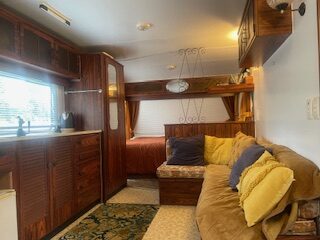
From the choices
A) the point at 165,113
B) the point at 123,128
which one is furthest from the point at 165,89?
the point at 123,128

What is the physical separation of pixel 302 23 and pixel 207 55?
9.54 ft

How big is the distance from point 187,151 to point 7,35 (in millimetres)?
2544

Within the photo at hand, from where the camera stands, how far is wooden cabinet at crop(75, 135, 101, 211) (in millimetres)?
2996

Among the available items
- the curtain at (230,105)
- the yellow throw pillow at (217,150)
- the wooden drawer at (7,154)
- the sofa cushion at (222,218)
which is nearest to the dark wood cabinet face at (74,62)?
the wooden drawer at (7,154)

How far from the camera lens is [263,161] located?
1865 mm

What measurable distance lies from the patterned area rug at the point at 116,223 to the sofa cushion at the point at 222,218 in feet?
2.88

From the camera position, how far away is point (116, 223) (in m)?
2.77

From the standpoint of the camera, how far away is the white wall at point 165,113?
6801 mm

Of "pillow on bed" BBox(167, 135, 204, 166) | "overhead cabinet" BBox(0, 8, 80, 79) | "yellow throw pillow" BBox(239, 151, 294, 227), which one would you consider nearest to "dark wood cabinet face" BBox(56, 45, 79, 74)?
"overhead cabinet" BBox(0, 8, 80, 79)

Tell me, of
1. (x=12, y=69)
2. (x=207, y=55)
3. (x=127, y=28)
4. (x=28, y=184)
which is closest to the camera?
(x=28, y=184)

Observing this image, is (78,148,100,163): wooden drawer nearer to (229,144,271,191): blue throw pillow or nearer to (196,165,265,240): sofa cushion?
(196,165,265,240): sofa cushion

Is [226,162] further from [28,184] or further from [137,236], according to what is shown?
[28,184]

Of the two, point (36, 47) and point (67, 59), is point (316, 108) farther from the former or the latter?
point (67, 59)

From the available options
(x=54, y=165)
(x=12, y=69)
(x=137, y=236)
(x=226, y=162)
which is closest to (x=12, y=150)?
(x=54, y=165)
